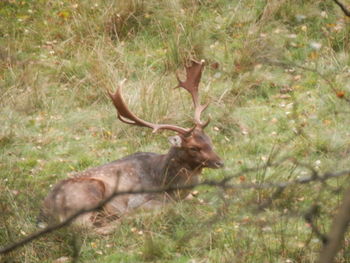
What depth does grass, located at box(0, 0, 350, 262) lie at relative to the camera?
582 centimetres

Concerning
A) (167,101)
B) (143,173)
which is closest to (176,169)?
(143,173)

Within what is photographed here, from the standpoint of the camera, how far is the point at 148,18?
11.0 metres

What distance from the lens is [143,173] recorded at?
7199 millimetres

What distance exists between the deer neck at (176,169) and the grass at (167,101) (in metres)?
0.22

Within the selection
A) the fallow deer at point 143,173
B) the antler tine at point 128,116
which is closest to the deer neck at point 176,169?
the fallow deer at point 143,173

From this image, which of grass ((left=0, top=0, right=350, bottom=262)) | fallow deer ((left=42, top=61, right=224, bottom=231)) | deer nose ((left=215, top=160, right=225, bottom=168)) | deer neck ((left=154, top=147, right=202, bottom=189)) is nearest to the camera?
grass ((left=0, top=0, right=350, bottom=262))

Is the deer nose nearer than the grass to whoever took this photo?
No

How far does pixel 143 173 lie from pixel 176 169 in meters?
0.30

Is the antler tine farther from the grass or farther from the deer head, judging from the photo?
the grass

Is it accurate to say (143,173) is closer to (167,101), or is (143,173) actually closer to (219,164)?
(219,164)

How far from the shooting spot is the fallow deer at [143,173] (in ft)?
21.8

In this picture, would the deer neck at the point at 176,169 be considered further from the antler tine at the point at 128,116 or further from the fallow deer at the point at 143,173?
the antler tine at the point at 128,116

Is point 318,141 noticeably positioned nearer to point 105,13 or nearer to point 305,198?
point 305,198

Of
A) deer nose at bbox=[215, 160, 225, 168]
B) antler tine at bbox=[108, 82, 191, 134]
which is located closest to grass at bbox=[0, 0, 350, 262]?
deer nose at bbox=[215, 160, 225, 168]
